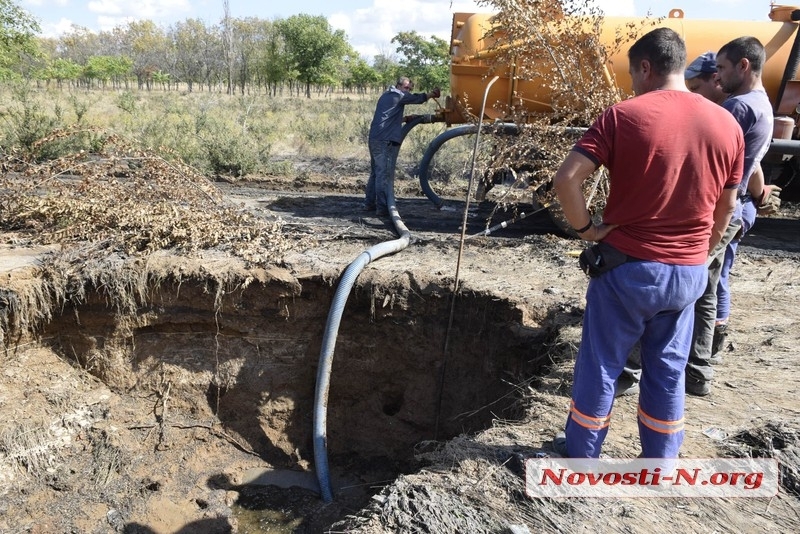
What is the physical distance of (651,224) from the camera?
245cm

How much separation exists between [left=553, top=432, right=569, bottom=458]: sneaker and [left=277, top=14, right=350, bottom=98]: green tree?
108 ft

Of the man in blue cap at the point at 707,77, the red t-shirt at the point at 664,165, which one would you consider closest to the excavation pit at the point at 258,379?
the man in blue cap at the point at 707,77

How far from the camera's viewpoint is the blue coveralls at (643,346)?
8.15 ft

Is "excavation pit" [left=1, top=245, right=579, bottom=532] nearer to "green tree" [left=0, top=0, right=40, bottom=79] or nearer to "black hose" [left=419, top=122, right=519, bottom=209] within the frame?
"black hose" [left=419, top=122, right=519, bottom=209]

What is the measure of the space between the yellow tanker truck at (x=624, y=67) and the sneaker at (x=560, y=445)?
4132 millimetres

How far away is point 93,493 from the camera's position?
525cm

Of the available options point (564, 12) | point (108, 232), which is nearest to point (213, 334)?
point (108, 232)

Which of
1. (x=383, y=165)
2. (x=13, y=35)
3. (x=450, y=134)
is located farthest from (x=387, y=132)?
(x=13, y=35)

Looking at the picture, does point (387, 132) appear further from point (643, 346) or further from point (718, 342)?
point (643, 346)

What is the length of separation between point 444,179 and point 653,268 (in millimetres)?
8588

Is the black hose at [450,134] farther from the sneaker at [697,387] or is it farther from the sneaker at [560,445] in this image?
the sneaker at [560,445]

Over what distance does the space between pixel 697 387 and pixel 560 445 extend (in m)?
1.21

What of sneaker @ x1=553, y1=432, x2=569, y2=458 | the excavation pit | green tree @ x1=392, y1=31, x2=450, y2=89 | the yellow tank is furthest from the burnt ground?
green tree @ x1=392, y1=31, x2=450, y2=89

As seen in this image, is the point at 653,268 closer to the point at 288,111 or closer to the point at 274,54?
the point at 288,111
